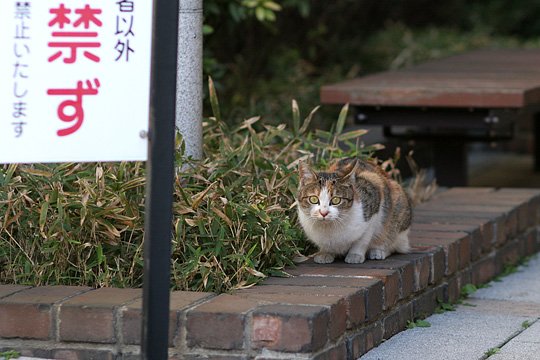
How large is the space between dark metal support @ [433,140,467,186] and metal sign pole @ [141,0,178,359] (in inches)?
175

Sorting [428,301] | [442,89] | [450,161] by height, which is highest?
[442,89]

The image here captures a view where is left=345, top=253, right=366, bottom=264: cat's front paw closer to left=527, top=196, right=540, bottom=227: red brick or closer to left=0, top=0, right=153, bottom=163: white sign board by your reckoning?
left=0, top=0, right=153, bottom=163: white sign board

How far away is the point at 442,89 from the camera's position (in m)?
6.58

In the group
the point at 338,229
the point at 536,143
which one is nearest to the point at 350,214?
the point at 338,229

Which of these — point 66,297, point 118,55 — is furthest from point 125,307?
point 118,55

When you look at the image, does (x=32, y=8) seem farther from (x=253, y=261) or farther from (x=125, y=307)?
(x=253, y=261)

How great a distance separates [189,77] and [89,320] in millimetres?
1490

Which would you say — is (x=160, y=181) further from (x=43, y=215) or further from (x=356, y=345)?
(x=356, y=345)

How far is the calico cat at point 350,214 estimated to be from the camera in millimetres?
4293

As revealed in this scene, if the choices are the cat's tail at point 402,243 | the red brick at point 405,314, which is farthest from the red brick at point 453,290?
the red brick at point 405,314

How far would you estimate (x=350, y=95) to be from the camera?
21.8 feet

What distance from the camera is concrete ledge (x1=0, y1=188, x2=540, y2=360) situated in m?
3.60

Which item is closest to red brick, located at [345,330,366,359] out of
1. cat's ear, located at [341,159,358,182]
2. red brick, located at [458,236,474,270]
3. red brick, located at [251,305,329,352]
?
red brick, located at [251,305,329,352]

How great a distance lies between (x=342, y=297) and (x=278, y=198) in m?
0.98
